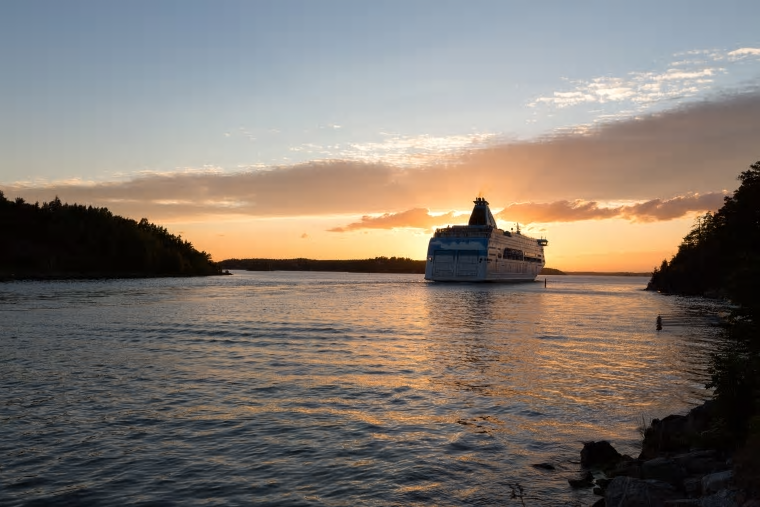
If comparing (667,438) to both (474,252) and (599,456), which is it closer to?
(599,456)

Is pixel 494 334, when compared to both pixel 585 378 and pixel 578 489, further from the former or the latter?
pixel 578 489

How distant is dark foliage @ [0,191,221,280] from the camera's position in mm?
155125

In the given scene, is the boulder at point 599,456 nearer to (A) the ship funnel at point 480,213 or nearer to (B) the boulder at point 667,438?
(B) the boulder at point 667,438

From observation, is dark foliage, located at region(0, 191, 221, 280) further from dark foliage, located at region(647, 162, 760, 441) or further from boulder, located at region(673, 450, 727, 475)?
boulder, located at region(673, 450, 727, 475)

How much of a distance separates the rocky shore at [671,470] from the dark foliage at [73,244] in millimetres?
161194

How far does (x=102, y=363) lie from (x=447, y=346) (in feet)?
59.4

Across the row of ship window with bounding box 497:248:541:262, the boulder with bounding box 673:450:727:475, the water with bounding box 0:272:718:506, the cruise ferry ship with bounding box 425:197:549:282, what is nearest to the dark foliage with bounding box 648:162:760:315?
the water with bounding box 0:272:718:506

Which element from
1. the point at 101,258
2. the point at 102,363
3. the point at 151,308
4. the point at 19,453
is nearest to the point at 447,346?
the point at 102,363

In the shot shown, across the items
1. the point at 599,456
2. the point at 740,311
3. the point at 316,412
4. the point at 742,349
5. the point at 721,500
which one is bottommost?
the point at 316,412

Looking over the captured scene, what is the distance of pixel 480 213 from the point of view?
480 ft

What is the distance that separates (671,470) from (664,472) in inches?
5.9

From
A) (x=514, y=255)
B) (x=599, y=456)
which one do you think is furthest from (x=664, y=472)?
(x=514, y=255)

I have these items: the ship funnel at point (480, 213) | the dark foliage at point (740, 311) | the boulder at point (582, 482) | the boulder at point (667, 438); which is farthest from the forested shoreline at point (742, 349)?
the ship funnel at point (480, 213)

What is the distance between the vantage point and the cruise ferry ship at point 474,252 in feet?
412
